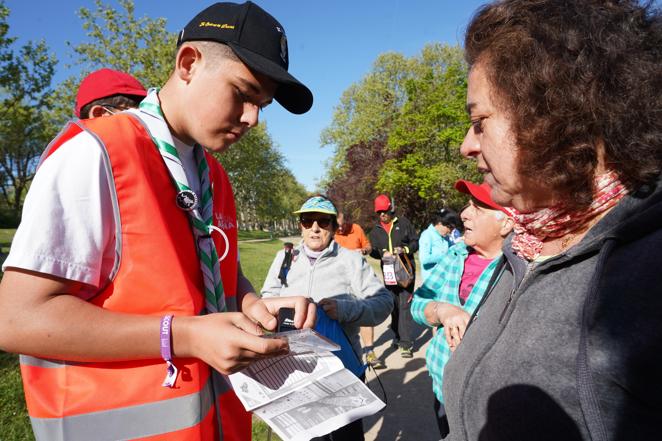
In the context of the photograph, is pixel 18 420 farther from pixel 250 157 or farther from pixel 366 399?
pixel 250 157

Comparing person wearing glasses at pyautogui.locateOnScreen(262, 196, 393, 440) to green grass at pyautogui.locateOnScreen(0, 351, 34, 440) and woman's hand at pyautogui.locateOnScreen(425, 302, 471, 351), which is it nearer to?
woman's hand at pyautogui.locateOnScreen(425, 302, 471, 351)

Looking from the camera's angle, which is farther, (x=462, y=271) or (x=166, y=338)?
(x=462, y=271)

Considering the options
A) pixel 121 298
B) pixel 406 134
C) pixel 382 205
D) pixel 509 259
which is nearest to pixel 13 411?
pixel 121 298

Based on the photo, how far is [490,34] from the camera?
1.39 meters

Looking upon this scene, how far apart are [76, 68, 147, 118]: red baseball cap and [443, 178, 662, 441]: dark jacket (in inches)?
131

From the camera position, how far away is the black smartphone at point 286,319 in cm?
214

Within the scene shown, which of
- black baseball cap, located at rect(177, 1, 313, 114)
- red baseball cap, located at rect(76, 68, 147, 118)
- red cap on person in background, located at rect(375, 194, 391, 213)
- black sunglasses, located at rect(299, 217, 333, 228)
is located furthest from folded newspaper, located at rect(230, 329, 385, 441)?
red cap on person in background, located at rect(375, 194, 391, 213)

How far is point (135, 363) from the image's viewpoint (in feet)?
4.20

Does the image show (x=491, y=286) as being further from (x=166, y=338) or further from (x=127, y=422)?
(x=127, y=422)

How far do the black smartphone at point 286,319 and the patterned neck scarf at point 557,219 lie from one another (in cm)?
120

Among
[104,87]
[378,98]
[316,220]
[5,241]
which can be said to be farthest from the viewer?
[378,98]

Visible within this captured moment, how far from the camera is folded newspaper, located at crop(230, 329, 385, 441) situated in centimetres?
134

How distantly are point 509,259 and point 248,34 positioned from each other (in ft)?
4.75

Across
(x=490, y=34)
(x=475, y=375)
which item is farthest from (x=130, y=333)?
(x=490, y=34)
